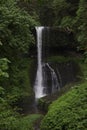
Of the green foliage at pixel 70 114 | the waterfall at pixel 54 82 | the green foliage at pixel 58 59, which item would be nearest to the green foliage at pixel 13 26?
the green foliage at pixel 70 114

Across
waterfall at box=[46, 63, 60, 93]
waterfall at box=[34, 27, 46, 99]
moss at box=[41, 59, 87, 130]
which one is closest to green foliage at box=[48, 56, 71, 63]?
waterfall at box=[34, 27, 46, 99]

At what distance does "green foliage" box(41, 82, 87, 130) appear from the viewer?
11383 millimetres

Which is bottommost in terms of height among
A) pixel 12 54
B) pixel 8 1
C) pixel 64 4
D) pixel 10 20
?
pixel 12 54

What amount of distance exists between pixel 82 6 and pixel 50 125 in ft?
44.8

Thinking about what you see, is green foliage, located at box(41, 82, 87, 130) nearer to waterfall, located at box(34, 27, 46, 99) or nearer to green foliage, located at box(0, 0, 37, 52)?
green foliage, located at box(0, 0, 37, 52)

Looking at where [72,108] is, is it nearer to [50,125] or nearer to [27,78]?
[50,125]

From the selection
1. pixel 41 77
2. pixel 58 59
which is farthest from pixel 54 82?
pixel 58 59

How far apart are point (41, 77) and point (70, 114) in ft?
52.8

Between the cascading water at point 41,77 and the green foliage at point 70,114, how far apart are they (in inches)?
508

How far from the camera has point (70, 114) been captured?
11.7 m

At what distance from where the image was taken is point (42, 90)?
26.4 meters

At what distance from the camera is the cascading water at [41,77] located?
26.3 m

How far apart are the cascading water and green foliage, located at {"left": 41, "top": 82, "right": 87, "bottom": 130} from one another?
1291 cm

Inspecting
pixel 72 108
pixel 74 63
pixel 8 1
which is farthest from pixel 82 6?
pixel 72 108
